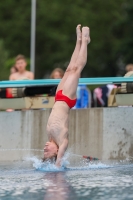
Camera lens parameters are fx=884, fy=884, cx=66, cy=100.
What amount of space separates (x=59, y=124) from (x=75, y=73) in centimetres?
107

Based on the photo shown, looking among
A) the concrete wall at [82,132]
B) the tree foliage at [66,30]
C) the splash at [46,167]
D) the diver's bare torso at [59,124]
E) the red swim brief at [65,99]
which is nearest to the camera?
the splash at [46,167]

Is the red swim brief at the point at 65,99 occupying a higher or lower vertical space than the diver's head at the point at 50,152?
higher

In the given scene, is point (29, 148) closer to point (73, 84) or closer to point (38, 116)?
point (38, 116)

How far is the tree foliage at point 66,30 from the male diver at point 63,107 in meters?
43.7

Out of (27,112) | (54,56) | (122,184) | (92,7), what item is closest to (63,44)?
(54,56)

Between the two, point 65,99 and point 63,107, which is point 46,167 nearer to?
point 63,107

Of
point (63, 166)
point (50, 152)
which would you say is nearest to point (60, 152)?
point (50, 152)

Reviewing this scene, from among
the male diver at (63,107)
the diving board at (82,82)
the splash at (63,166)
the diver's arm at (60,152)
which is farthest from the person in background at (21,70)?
the diver's arm at (60,152)

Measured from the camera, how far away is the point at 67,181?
11.1 metres

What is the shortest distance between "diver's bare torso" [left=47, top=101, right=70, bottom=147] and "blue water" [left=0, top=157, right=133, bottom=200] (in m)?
0.47

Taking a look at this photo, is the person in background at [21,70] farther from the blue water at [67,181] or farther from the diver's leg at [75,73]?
the blue water at [67,181]

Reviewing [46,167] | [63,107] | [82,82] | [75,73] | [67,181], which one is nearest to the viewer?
[67,181]

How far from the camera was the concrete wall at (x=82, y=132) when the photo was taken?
15.5 m

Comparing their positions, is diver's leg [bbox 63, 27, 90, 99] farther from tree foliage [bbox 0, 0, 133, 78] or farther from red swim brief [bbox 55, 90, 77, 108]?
tree foliage [bbox 0, 0, 133, 78]
